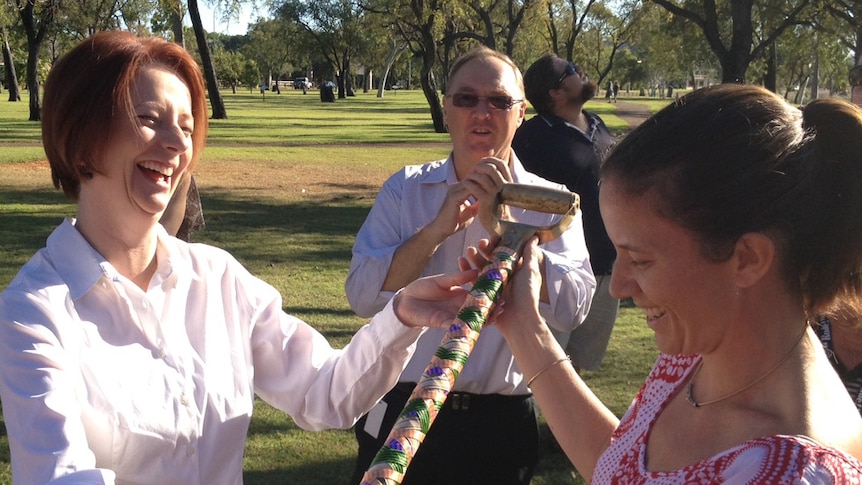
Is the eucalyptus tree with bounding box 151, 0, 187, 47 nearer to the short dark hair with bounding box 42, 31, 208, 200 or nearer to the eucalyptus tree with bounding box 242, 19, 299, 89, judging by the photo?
the short dark hair with bounding box 42, 31, 208, 200

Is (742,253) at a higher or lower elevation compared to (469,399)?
higher

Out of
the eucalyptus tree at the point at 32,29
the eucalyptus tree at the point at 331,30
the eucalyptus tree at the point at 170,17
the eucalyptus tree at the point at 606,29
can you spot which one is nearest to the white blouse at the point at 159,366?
the eucalyptus tree at the point at 170,17

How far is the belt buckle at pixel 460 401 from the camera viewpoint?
3.21 metres

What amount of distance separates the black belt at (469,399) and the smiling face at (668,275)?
1.41 m

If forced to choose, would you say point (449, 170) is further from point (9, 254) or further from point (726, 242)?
point (9, 254)

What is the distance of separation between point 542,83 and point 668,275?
12.3 ft

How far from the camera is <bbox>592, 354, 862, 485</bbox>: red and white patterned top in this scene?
1.50 meters

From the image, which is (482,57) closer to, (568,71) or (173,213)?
(173,213)

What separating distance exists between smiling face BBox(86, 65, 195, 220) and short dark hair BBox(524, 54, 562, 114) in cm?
317

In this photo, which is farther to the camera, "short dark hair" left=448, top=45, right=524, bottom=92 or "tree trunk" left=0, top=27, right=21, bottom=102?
"tree trunk" left=0, top=27, right=21, bottom=102

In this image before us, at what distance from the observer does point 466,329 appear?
215 cm

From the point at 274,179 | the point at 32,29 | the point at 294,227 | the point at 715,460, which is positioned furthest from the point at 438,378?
the point at 32,29

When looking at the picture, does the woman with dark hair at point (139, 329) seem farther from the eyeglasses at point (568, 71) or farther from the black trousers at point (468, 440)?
the eyeglasses at point (568, 71)

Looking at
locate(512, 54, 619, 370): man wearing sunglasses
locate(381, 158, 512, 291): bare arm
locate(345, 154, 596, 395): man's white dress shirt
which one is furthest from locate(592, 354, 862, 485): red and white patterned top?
locate(512, 54, 619, 370): man wearing sunglasses
